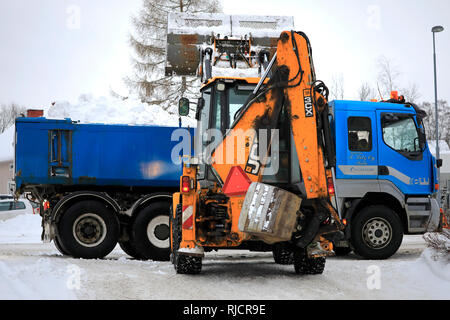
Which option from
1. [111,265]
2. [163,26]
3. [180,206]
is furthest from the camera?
[163,26]

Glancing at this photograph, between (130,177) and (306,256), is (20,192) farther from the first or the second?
(306,256)

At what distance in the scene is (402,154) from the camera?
10508 mm

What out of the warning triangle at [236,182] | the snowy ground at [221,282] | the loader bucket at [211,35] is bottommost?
the snowy ground at [221,282]

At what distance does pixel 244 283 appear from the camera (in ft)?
23.5

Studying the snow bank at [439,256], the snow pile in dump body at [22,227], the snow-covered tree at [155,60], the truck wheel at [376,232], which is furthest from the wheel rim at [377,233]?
the snow-covered tree at [155,60]

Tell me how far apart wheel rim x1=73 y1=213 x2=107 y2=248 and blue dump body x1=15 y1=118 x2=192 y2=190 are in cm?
72

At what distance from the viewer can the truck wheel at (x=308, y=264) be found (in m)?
7.83

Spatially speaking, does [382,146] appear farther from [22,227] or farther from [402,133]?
[22,227]

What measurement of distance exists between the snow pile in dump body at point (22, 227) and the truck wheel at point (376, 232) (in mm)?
11326

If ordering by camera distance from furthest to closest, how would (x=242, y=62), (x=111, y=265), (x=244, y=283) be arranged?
(x=242, y=62) < (x=111, y=265) < (x=244, y=283)

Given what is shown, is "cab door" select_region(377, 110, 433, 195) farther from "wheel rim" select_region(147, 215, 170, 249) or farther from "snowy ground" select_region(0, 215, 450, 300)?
"wheel rim" select_region(147, 215, 170, 249)

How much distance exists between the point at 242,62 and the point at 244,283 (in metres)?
5.47

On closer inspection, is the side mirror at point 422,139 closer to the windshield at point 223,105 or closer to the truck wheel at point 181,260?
the windshield at point 223,105
